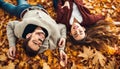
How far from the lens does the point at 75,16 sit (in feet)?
7.41

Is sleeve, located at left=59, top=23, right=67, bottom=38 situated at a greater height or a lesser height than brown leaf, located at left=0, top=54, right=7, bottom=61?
greater

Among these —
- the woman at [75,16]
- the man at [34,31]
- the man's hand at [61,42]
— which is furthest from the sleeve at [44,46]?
the woman at [75,16]

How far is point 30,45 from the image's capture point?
197 centimetres

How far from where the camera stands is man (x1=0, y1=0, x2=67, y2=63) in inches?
78.7

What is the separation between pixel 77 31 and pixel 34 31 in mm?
338

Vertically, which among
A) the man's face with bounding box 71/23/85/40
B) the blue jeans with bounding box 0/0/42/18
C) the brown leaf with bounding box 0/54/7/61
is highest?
the blue jeans with bounding box 0/0/42/18

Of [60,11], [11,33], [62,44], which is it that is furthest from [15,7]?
[62,44]

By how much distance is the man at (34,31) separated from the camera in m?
2.00

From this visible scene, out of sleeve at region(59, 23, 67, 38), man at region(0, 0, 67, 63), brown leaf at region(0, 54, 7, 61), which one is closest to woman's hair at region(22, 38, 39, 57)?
man at region(0, 0, 67, 63)

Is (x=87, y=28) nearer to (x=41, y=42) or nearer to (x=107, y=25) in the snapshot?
(x=107, y=25)

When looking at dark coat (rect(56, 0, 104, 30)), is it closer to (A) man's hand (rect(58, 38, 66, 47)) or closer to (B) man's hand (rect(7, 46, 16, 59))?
(A) man's hand (rect(58, 38, 66, 47))

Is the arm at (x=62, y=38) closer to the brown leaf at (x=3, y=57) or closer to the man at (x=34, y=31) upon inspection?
the man at (x=34, y=31)

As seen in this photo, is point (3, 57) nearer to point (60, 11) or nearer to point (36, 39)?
point (36, 39)

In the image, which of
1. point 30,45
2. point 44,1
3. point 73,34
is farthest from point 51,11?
point 30,45
